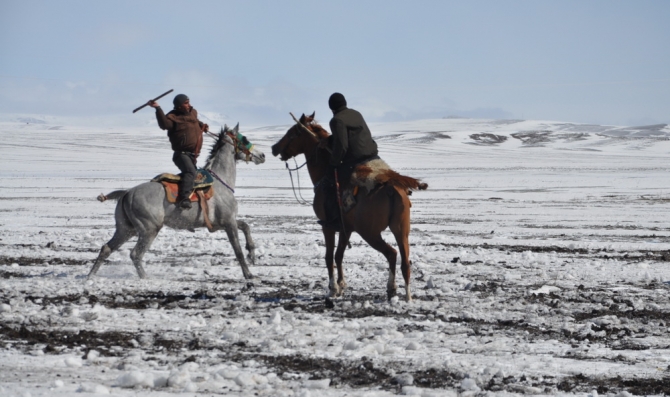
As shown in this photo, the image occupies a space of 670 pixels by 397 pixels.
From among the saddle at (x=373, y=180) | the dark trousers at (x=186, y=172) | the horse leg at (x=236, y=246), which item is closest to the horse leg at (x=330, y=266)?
the saddle at (x=373, y=180)

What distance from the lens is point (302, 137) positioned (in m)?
10.5

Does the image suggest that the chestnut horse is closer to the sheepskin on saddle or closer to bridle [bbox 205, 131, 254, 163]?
the sheepskin on saddle

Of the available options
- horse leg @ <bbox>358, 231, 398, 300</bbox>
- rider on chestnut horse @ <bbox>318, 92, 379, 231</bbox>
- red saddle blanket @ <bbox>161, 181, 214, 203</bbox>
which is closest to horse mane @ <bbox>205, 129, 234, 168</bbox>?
red saddle blanket @ <bbox>161, 181, 214, 203</bbox>

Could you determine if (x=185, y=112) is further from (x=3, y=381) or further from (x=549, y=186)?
(x=549, y=186)

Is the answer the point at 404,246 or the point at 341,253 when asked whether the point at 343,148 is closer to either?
the point at 341,253

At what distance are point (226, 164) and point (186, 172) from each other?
92 centimetres

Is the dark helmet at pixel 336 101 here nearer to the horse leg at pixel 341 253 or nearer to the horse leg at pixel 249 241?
the horse leg at pixel 341 253

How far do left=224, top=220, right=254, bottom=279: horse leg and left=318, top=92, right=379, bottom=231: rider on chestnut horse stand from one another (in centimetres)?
165

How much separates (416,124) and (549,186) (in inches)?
4405

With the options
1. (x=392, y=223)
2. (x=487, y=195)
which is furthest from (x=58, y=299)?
(x=487, y=195)

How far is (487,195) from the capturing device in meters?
33.8

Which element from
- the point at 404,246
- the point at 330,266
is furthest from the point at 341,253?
the point at 404,246

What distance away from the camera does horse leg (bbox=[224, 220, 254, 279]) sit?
10.9 metres

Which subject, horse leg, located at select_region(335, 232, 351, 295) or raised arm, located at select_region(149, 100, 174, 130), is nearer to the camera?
horse leg, located at select_region(335, 232, 351, 295)
